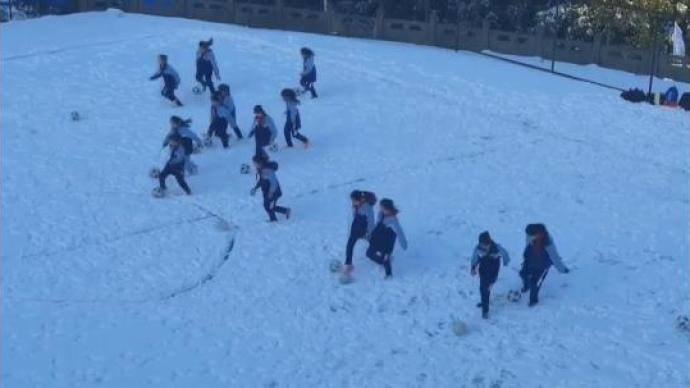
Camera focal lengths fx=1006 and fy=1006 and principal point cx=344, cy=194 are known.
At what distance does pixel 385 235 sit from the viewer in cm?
1652

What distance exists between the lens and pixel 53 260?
17.6 m

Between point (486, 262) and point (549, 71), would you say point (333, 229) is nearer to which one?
point (486, 262)

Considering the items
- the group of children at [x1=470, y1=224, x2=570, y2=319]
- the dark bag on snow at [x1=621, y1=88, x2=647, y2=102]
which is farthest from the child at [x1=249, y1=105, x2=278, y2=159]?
the dark bag on snow at [x1=621, y1=88, x2=647, y2=102]

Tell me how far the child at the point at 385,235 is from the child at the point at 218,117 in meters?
6.71

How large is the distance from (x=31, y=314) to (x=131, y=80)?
12181mm

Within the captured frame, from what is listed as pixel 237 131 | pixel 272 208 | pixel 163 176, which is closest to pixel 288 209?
pixel 272 208

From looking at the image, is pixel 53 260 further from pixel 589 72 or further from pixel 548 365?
pixel 589 72

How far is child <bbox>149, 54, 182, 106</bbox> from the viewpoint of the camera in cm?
Answer: 2425

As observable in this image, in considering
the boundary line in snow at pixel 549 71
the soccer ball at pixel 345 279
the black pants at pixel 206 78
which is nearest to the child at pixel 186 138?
the black pants at pixel 206 78

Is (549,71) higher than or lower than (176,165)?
higher

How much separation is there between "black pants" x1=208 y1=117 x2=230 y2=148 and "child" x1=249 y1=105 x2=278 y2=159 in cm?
97

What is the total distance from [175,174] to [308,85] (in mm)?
6518

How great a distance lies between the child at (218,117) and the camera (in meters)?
22.0

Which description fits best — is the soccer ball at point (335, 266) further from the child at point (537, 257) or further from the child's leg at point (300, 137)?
the child's leg at point (300, 137)
